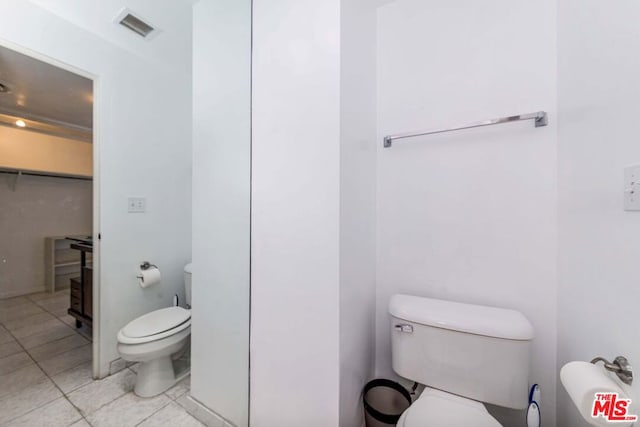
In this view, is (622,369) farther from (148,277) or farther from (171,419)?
(148,277)

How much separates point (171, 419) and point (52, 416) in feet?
1.85

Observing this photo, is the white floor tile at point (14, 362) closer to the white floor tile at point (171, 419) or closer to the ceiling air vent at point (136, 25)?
the white floor tile at point (171, 419)

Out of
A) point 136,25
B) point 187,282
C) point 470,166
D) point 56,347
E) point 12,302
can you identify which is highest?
point 136,25

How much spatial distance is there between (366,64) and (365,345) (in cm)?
143

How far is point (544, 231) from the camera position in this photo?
0.95m

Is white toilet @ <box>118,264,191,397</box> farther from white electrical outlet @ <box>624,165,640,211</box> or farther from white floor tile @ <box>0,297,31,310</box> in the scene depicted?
white electrical outlet @ <box>624,165,640,211</box>

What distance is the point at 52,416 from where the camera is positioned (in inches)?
43.4

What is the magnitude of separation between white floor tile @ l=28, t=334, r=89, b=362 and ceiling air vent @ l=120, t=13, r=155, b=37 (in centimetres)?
195

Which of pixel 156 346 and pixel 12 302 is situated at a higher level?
pixel 12 302

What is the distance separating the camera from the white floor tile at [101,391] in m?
1.17

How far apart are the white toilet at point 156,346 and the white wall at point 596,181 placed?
6.11ft

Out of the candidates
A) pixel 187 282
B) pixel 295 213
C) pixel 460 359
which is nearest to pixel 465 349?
pixel 460 359

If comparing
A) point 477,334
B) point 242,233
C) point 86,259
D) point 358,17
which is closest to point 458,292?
point 477,334

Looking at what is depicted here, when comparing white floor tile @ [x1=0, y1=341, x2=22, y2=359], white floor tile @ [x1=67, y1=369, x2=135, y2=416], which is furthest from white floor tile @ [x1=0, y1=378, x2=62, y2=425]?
white floor tile @ [x1=0, y1=341, x2=22, y2=359]
